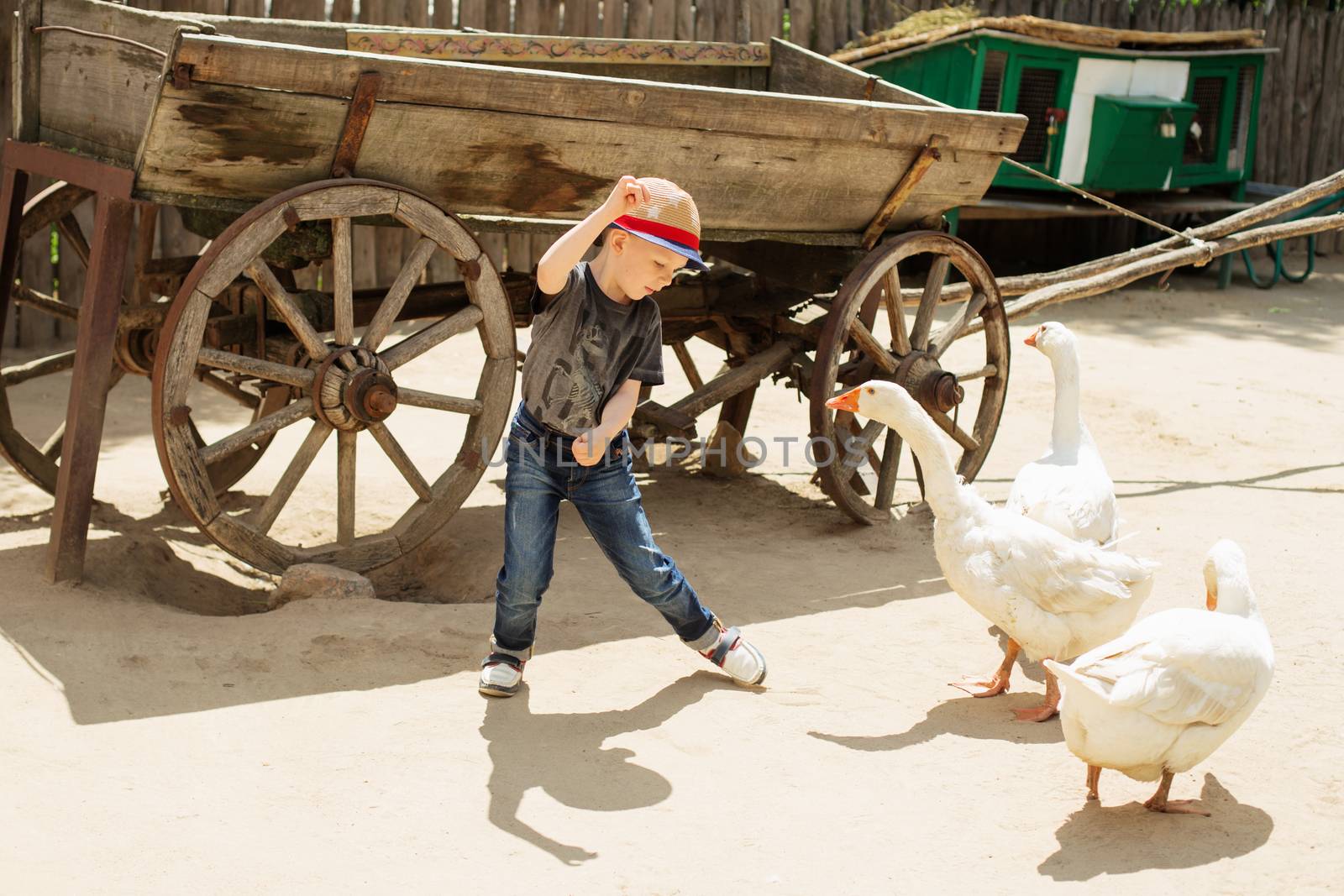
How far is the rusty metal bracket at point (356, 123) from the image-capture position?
13.0 feet

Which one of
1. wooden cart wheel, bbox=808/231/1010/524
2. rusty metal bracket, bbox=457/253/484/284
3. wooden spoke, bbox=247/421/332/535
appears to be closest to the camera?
wooden spoke, bbox=247/421/332/535

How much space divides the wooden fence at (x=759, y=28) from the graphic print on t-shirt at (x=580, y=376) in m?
3.94

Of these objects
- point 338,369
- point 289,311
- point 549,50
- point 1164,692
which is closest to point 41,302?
point 289,311

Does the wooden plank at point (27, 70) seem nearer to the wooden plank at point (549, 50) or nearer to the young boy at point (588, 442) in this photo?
the wooden plank at point (549, 50)

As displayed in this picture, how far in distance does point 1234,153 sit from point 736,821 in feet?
32.9

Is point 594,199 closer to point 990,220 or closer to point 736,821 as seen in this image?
point 736,821

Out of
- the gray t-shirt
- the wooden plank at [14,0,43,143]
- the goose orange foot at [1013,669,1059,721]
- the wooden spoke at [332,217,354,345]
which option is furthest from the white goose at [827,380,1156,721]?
the wooden plank at [14,0,43,143]

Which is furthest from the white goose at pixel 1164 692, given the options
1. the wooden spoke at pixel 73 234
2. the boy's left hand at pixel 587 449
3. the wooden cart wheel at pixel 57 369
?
the wooden spoke at pixel 73 234

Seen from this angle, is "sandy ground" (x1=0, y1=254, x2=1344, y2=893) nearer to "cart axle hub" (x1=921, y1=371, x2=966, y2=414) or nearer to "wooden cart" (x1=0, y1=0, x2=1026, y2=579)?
"wooden cart" (x1=0, y1=0, x2=1026, y2=579)

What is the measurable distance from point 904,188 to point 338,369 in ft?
7.53

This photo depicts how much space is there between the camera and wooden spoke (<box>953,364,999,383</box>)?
5531 mm

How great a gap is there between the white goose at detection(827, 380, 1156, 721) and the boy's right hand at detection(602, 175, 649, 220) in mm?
1173

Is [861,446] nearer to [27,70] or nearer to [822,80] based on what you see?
[822,80]

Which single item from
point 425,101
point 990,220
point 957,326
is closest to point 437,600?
point 425,101
